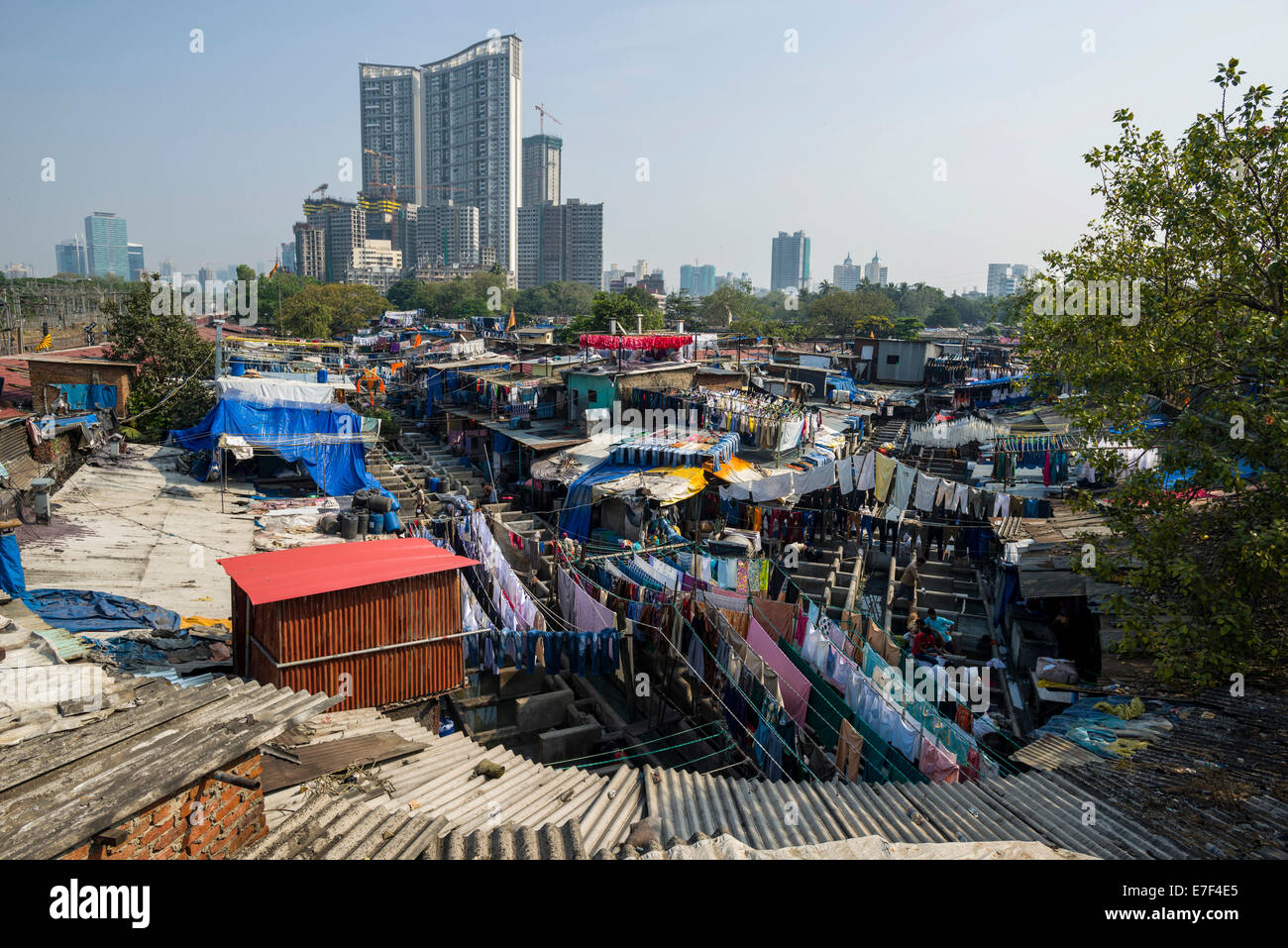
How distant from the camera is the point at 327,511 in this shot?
55.9 ft

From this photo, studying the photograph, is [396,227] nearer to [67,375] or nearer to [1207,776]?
[67,375]

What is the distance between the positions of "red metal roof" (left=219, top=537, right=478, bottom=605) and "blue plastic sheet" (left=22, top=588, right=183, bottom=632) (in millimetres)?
1939

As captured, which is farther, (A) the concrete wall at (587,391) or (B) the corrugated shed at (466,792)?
(A) the concrete wall at (587,391)

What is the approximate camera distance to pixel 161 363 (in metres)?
25.7

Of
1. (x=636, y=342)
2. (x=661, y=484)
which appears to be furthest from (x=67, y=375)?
(x=661, y=484)

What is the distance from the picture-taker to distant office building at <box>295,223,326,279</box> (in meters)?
135

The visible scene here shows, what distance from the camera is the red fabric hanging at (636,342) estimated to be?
28.6 m

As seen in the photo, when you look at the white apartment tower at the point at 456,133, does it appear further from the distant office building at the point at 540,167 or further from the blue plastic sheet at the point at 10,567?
the blue plastic sheet at the point at 10,567

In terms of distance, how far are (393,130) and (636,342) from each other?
6625 inches

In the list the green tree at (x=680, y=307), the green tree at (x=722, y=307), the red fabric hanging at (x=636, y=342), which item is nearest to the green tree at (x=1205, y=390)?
the red fabric hanging at (x=636, y=342)

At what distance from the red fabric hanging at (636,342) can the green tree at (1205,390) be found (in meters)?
18.8

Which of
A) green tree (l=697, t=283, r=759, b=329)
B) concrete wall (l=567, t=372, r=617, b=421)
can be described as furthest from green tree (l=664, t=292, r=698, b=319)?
concrete wall (l=567, t=372, r=617, b=421)

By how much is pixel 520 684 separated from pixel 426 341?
147ft

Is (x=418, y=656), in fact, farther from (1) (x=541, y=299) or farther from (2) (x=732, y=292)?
(1) (x=541, y=299)
